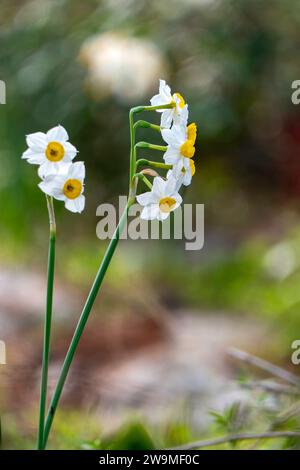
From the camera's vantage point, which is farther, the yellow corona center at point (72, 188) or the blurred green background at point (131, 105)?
the blurred green background at point (131, 105)

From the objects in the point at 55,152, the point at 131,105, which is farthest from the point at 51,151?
the point at 131,105

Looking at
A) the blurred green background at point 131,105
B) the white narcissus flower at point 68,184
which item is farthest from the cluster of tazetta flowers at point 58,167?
the blurred green background at point 131,105

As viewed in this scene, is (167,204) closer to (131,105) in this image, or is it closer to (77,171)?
(77,171)

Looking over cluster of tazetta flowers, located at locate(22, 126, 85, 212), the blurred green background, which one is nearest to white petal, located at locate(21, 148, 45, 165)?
cluster of tazetta flowers, located at locate(22, 126, 85, 212)

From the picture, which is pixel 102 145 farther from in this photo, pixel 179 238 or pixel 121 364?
pixel 121 364

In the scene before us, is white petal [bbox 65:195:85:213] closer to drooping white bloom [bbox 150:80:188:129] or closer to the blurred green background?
drooping white bloom [bbox 150:80:188:129]

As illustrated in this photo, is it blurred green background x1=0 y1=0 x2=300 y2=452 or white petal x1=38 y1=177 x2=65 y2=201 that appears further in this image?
blurred green background x1=0 y1=0 x2=300 y2=452

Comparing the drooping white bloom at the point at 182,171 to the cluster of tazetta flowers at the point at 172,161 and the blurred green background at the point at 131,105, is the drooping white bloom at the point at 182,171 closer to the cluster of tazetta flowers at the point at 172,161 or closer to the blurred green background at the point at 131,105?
the cluster of tazetta flowers at the point at 172,161
